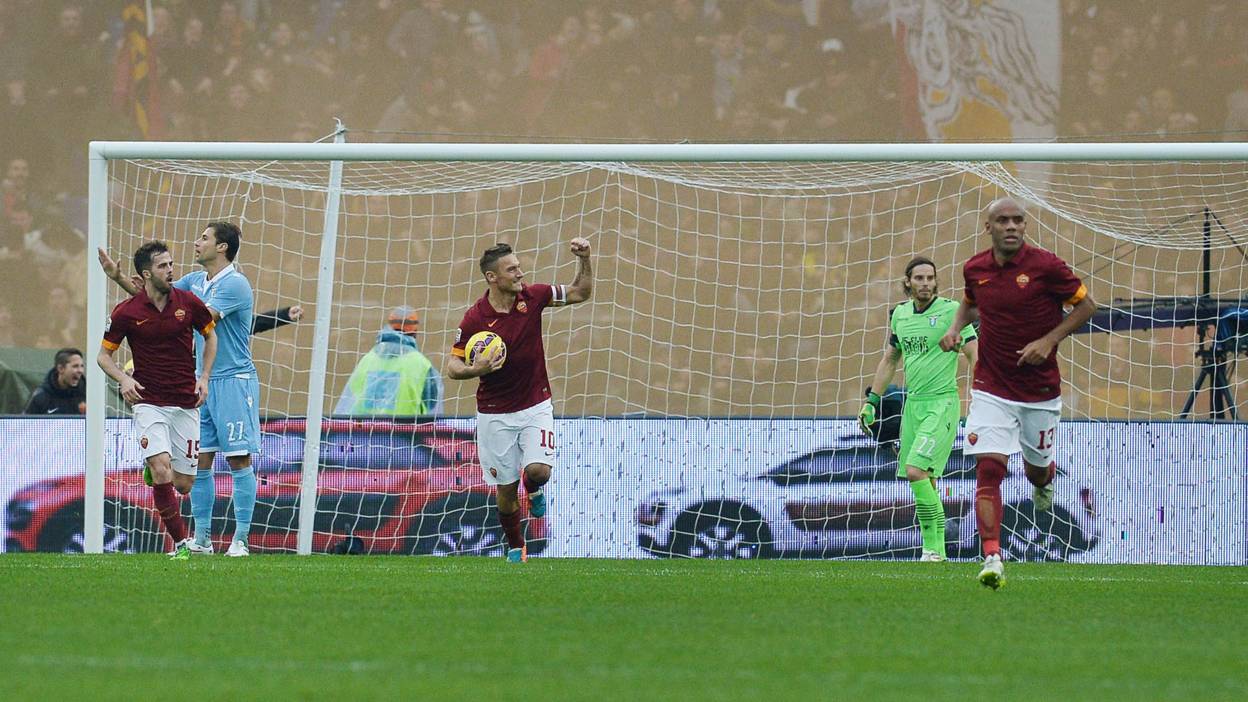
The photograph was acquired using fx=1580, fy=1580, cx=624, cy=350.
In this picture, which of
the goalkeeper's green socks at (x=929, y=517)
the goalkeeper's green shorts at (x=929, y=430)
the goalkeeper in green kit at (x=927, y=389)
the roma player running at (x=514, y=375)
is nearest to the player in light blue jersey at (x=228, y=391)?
the roma player running at (x=514, y=375)

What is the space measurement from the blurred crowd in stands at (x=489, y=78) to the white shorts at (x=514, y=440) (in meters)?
9.29

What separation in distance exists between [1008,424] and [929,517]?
2.73 m

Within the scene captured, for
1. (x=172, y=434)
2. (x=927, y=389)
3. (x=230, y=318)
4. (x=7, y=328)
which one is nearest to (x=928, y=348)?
(x=927, y=389)

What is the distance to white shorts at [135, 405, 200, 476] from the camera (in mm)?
9289

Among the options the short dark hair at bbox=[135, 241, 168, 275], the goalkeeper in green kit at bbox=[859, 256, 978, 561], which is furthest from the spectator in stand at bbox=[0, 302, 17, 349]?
the goalkeeper in green kit at bbox=[859, 256, 978, 561]

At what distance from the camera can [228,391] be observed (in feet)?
32.8

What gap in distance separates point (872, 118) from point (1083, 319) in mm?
10685

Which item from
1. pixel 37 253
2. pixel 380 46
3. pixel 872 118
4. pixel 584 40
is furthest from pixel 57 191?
pixel 872 118

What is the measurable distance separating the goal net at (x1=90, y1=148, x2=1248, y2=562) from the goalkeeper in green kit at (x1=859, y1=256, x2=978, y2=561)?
125 cm

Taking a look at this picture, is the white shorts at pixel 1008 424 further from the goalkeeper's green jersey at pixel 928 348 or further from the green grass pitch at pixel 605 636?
the goalkeeper's green jersey at pixel 928 348

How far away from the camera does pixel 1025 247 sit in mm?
7617

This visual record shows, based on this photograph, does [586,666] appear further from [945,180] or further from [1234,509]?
[945,180]

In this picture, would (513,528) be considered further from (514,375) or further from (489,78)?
(489,78)

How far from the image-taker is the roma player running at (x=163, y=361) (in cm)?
923
